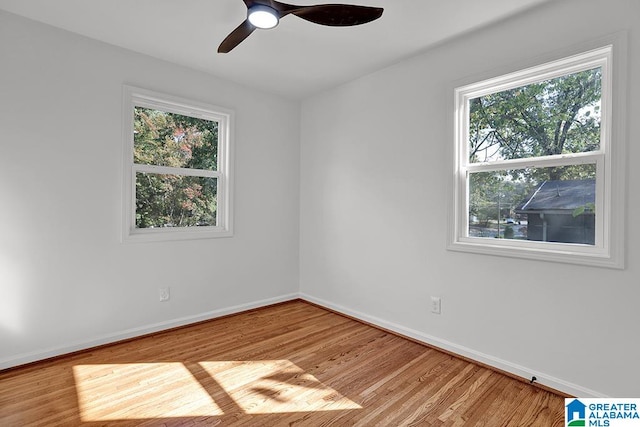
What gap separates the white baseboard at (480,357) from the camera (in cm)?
206

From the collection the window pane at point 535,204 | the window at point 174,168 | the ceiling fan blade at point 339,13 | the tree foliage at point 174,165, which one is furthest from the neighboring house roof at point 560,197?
the tree foliage at point 174,165

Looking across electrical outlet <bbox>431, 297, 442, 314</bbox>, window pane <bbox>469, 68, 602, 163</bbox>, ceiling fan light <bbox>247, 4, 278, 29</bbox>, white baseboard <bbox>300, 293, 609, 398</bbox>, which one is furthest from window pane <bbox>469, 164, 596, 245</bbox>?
ceiling fan light <bbox>247, 4, 278, 29</bbox>

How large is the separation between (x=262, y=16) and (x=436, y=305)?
254 cm

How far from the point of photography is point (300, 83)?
360 centimetres

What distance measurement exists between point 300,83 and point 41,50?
2.25 metres

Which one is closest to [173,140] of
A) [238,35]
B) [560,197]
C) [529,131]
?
[238,35]

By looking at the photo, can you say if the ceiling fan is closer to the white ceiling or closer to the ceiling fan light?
the ceiling fan light

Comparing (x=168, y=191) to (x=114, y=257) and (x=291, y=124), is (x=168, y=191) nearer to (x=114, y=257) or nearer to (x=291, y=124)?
(x=114, y=257)

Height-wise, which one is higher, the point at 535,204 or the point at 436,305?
the point at 535,204

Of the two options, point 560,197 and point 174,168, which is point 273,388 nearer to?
point 174,168

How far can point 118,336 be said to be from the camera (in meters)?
2.81

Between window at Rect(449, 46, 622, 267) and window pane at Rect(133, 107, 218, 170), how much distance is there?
8.19ft

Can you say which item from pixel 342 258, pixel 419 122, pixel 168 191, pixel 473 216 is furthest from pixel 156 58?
pixel 473 216

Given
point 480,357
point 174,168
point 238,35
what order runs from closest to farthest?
point 238,35 < point 480,357 < point 174,168
